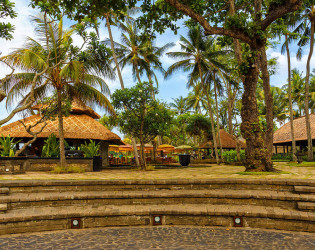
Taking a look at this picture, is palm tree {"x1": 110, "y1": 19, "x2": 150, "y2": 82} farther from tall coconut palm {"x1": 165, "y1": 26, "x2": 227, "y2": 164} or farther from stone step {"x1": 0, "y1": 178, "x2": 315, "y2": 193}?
stone step {"x1": 0, "y1": 178, "x2": 315, "y2": 193}

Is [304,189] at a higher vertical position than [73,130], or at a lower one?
lower

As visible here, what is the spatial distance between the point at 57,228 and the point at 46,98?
10.4 meters

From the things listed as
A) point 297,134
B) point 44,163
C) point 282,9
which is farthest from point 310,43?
point 44,163

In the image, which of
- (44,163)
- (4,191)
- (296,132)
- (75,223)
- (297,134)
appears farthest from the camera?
(296,132)

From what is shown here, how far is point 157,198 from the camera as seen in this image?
6078mm

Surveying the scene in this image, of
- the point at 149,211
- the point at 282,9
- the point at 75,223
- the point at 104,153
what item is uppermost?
the point at 282,9

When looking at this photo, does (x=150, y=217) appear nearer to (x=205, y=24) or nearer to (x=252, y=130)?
(x=252, y=130)

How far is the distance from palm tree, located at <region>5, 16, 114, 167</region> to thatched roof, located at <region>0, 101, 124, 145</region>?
5.90 ft

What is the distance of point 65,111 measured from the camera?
1312 cm

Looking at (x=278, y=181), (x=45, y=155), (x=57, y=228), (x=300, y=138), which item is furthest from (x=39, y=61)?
(x=300, y=138)

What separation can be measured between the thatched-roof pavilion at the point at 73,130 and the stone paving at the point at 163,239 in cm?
1147

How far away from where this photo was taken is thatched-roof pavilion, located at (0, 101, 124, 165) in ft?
52.7

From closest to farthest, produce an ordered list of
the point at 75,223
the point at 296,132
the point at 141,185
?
the point at 75,223, the point at 141,185, the point at 296,132

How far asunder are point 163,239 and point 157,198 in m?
1.53
